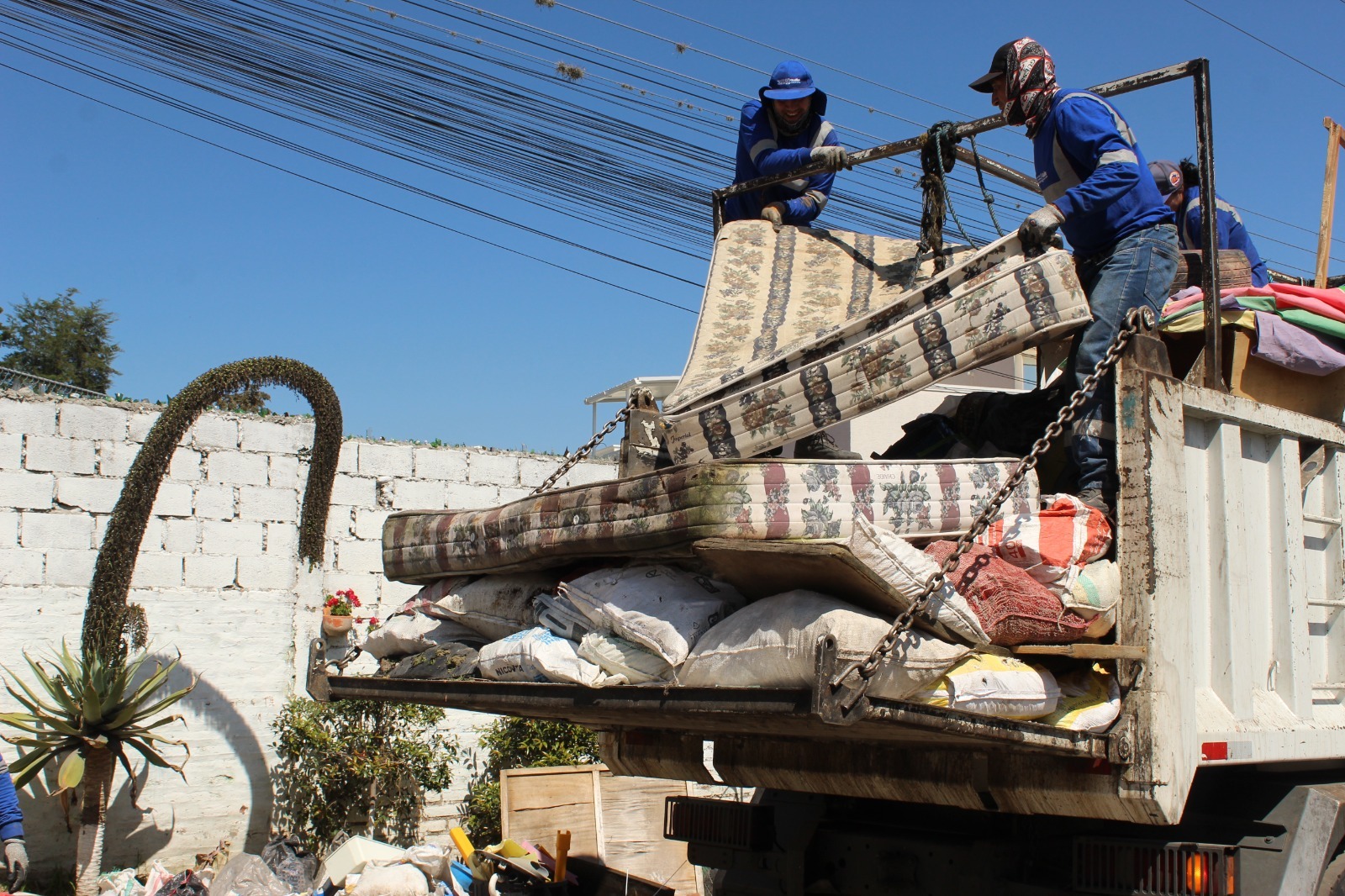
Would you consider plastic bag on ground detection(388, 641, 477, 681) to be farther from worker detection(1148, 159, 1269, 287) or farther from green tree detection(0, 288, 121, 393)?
green tree detection(0, 288, 121, 393)

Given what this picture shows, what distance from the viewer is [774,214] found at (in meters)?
4.48

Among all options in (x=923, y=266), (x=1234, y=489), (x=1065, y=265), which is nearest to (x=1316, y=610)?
(x=1234, y=489)

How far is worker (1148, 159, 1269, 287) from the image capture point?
4.70 meters

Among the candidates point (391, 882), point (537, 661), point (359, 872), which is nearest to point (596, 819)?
point (391, 882)

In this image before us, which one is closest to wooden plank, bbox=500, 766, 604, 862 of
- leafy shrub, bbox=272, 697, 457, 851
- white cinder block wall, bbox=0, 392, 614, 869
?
leafy shrub, bbox=272, 697, 457, 851

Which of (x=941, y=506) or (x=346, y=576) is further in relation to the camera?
(x=346, y=576)

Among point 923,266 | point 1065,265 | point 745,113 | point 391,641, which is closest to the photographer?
point 1065,265

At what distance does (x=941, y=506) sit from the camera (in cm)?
279

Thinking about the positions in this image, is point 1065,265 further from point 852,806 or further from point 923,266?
point 852,806

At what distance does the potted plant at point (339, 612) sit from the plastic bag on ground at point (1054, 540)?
17.1 feet

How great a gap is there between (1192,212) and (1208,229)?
5.39ft

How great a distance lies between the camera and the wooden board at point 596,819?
252 inches

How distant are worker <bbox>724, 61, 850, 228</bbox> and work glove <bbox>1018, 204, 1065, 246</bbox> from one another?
1.42m

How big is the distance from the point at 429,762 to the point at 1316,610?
16.8 feet
